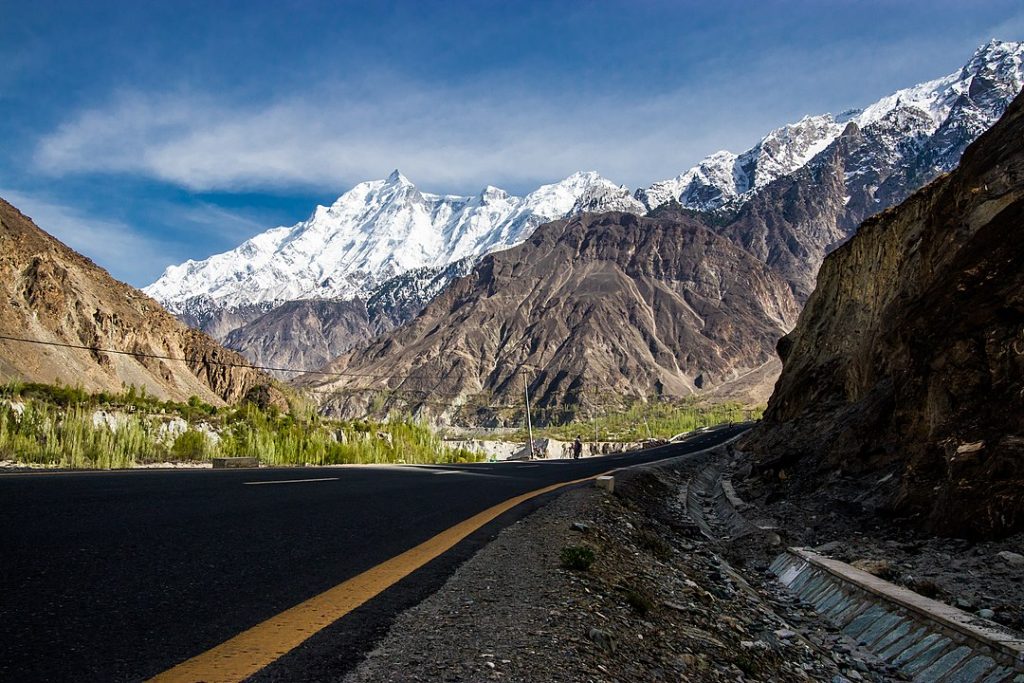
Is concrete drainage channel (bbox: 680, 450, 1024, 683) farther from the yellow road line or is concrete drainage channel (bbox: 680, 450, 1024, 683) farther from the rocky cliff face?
the yellow road line

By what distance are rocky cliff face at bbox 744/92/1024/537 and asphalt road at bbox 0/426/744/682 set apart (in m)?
5.17

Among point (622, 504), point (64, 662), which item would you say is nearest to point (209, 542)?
point (64, 662)

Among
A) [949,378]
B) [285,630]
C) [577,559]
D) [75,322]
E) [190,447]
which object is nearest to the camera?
[285,630]

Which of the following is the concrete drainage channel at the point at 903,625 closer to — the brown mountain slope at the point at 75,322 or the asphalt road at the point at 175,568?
the asphalt road at the point at 175,568

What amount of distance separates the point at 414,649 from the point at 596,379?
175m

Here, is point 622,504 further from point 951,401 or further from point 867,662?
point 867,662

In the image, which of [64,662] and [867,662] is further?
[867,662]

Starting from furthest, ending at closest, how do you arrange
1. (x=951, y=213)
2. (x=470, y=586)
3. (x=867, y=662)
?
1. (x=951, y=213)
2. (x=867, y=662)
3. (x=470, y=586)

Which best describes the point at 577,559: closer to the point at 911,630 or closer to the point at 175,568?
the point at 911,630

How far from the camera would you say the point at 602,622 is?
396 centimetres

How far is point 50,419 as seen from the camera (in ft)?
54.7

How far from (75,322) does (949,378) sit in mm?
54986

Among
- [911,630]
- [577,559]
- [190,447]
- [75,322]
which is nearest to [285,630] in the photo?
[577,559]

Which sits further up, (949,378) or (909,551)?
(949,378)
